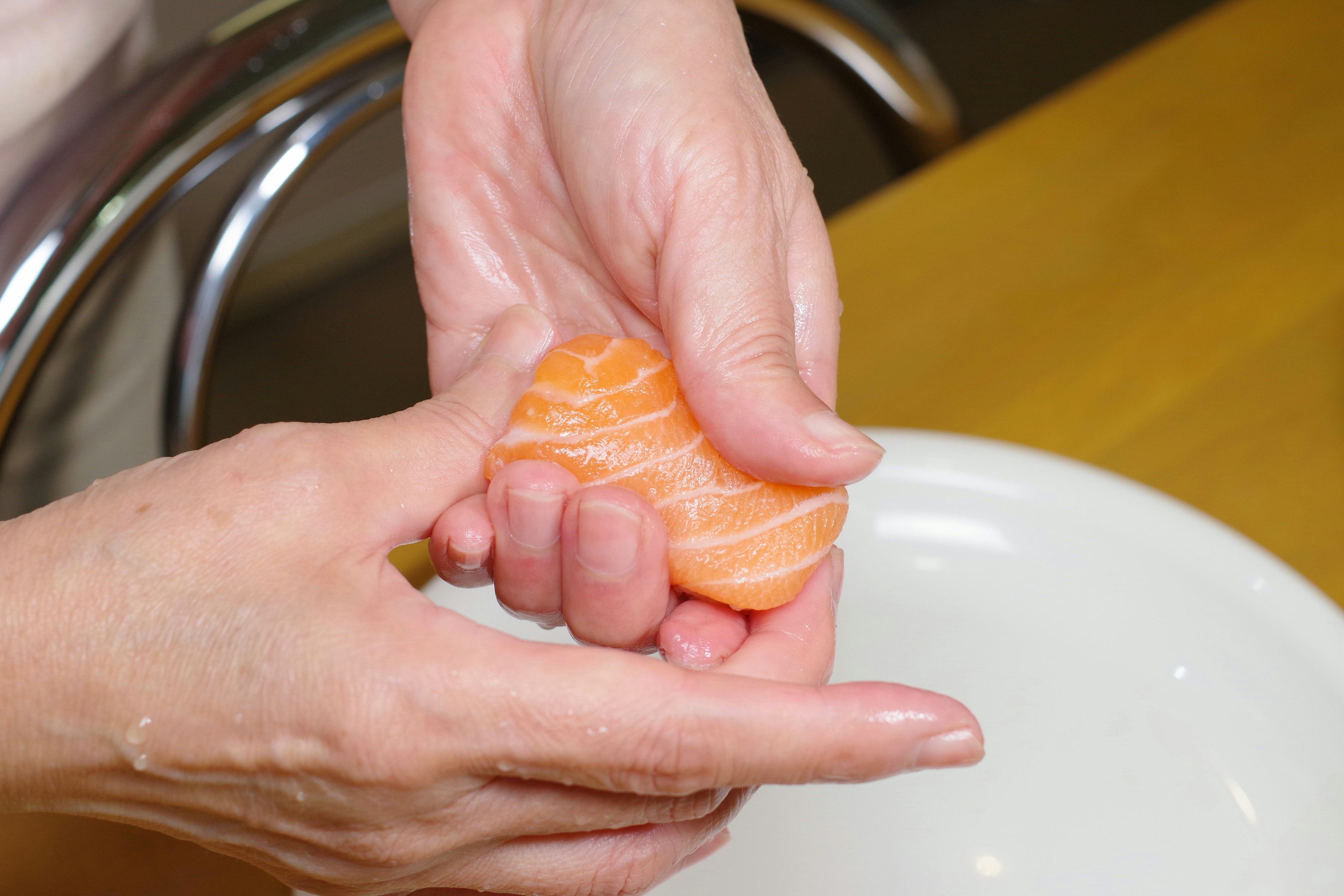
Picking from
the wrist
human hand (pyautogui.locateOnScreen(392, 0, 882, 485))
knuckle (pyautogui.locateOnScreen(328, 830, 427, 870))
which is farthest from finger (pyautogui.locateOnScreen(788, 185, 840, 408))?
the wrist

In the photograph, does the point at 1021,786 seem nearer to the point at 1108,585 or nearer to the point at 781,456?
the point at 1108,585

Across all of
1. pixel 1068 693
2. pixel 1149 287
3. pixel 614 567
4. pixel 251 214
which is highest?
pixel 251 214

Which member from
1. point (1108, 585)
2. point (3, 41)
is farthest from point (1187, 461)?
point (3, 41)

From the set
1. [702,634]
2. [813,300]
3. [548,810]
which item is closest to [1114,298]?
[813,300]

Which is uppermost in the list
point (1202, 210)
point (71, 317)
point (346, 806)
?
point (71, 317)

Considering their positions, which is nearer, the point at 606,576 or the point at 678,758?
the point at 678,758

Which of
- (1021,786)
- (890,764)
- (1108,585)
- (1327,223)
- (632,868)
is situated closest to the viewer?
(890,764)

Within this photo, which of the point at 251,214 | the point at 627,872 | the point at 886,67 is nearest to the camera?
the point at 627,872

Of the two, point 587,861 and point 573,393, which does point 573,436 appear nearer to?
point 573,393
